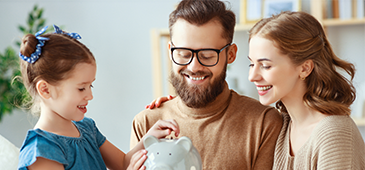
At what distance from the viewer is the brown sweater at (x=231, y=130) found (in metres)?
1.46

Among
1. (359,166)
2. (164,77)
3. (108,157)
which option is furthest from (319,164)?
(164,77)

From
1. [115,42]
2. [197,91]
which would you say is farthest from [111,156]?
[115,42]

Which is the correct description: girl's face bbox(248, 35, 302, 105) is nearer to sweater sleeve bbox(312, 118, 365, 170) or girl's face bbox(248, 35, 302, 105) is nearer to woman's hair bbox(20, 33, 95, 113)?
sweater sleeve bbox(312, 118, 365, 170)

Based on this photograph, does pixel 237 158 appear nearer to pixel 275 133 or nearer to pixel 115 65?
pixel 275 133

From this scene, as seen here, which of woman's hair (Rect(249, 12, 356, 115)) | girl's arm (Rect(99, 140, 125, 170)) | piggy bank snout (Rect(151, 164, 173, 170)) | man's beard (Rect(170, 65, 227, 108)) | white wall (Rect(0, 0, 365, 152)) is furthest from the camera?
white wall (Rect(0, 0, 365, 152))

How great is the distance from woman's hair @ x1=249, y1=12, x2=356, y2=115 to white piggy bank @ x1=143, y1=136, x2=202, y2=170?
0.52m

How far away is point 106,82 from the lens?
11.4 ft

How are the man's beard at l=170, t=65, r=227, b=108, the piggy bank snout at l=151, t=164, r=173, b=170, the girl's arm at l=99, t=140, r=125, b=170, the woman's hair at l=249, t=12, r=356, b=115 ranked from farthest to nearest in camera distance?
the man's beard at l=170, t=65, r=227, b=108
the girl's arm at l=99, t=140, r=125, b=170
the woman's hair at l=249, t=12, r=356, b=115
the piggy bank snout at l=151, t=164, r=173, b=170

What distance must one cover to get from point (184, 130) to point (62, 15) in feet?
7.87

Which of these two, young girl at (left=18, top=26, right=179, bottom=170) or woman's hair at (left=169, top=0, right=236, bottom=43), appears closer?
young girl at (left=18, top=26, right=179, bottom=170)

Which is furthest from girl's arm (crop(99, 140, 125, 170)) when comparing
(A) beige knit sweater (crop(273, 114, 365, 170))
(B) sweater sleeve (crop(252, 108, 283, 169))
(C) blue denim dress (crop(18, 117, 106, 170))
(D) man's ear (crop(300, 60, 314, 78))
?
(D) man's ear (crop(300, 60, 314, 78))

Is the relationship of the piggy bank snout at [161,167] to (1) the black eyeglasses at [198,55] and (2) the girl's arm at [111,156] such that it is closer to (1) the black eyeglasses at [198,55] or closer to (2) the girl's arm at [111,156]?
(2) the girl's arm at [111,156]

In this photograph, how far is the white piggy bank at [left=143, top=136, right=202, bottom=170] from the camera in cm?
104

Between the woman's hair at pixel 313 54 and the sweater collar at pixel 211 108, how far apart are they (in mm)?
359
